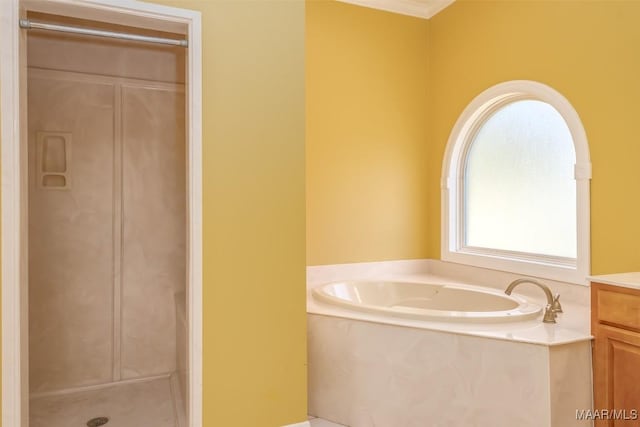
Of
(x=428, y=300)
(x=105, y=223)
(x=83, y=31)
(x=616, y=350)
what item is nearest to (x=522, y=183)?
(x=428, y=300)

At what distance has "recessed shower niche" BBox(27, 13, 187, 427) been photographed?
2889 mm

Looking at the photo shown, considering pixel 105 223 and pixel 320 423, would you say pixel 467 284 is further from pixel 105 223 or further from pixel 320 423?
pixel 105 223

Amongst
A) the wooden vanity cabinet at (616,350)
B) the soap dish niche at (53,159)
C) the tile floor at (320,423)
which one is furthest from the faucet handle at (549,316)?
the soap dish niche at (53,159)

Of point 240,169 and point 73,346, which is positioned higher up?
point 240,169

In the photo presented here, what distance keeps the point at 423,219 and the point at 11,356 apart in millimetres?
3088

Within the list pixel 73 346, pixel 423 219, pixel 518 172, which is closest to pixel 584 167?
pixel 518 172

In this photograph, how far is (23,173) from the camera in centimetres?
179

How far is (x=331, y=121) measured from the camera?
353 centimetres

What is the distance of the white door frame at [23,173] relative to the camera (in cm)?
170

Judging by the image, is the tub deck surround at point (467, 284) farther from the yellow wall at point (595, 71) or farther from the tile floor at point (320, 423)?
the tile floor at point (320, 423)

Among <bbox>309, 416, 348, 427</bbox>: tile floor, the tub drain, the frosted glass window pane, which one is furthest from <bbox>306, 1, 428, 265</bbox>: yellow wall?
the tub drain

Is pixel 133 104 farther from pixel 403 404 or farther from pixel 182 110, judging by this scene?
pixel 403 404

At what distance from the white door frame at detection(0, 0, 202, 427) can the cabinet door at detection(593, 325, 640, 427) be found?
72.6 inches

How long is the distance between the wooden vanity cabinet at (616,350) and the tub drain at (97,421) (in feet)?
8.52
